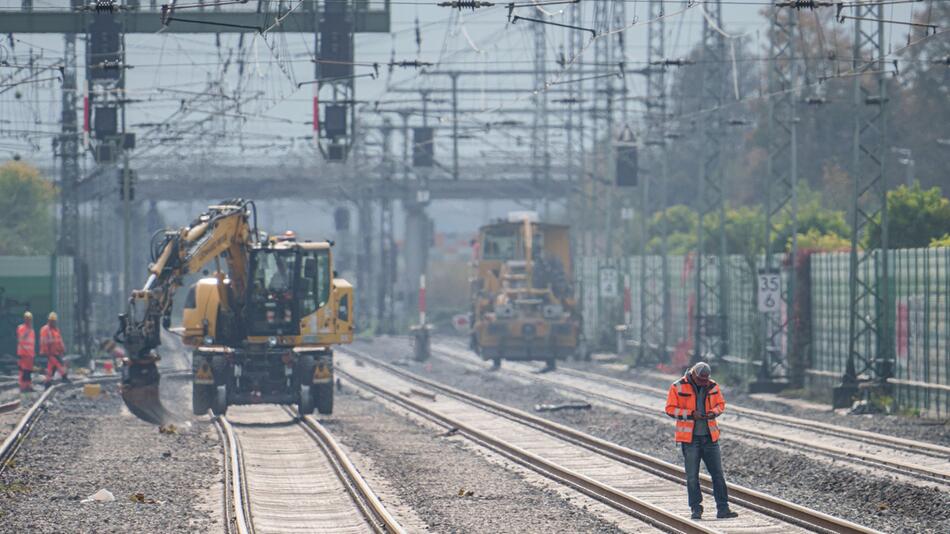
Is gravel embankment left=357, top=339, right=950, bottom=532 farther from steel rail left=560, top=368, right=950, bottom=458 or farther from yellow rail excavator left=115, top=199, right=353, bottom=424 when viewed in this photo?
yellow rail excavator left=115, top=199, right=353, bottom=424

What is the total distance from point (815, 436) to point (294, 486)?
9.39 m

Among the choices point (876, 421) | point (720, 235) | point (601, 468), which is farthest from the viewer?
point (720, 235)

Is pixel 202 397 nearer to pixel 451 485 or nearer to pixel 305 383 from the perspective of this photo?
pixel 305 383

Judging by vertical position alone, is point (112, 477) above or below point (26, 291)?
below

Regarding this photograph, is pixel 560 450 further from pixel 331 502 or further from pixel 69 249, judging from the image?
pixel 69 249

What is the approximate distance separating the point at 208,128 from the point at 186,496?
40583mm

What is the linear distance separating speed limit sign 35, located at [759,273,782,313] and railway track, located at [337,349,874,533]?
6.51 meters

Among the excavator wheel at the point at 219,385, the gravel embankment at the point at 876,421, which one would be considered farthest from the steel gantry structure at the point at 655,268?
the excavator wheel at the point at 219,385

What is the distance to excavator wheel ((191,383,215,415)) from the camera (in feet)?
87.8

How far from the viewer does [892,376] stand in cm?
2877

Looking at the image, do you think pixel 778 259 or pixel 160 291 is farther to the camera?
pixel 778 259

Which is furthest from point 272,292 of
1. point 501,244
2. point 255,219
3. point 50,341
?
point 501,244

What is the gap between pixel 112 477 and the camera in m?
18.6

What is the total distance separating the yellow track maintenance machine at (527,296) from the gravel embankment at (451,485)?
46.4 feet
